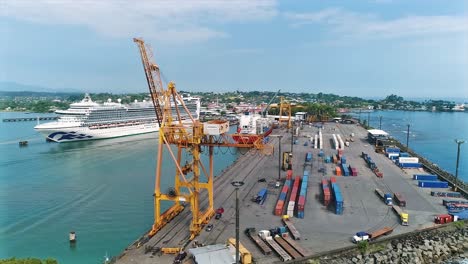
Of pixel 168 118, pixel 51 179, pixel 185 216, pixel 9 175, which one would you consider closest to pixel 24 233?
pixel 185 216

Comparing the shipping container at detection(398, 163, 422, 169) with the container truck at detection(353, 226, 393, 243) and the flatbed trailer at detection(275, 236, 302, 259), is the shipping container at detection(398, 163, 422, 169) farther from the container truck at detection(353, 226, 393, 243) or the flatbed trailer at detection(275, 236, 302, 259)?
the flatbed trailer at detection(275, 236, 302, 259)

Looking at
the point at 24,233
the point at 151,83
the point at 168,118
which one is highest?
the point at 151,83

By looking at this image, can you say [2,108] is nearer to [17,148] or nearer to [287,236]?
[17,148]

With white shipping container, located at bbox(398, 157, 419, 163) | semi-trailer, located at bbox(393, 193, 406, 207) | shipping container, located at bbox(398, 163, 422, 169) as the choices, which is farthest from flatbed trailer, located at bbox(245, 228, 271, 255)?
white shipping container, located at bbox(398, 157, 419, 163)

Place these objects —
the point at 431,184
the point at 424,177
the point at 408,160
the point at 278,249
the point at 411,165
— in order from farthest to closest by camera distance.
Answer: the point at 408,160, the point at 411,165, the point at 424,177, the point at 431,184, the point at 278,249

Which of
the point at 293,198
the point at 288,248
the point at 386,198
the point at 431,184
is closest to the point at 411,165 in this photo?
the point at 431,184

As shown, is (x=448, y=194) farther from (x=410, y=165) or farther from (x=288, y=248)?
(x=288, y=248)
